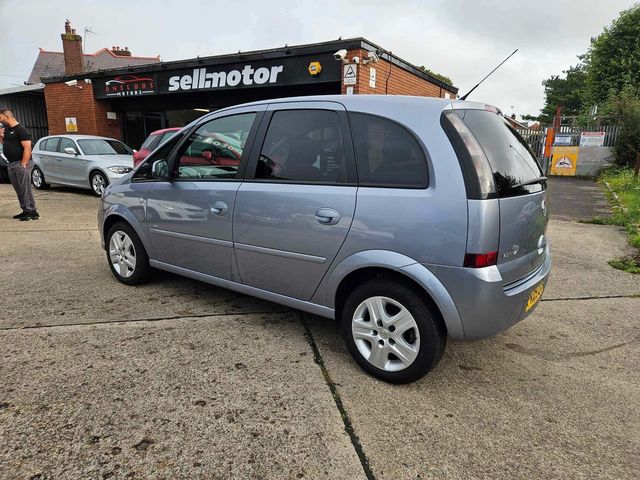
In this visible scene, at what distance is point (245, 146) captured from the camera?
3340mm

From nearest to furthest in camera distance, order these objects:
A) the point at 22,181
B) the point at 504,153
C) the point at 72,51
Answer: the point at 504,153
the point at 22,181
the point at 72,51

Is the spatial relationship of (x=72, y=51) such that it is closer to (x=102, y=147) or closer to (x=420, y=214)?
(x=102, y=147)

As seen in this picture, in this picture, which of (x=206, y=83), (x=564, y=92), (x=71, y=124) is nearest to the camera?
(x=206, y=83)

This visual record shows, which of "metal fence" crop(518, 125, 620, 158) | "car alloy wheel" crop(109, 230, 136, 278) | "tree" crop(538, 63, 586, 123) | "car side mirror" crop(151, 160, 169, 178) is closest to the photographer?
"car side mirror" crop(151, 160, 169, 178)

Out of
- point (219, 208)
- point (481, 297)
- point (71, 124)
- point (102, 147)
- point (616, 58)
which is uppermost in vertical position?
point (616, 58)

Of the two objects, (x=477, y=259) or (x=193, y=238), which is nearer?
(x=477, y=259)

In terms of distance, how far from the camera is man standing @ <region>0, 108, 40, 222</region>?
278 inches

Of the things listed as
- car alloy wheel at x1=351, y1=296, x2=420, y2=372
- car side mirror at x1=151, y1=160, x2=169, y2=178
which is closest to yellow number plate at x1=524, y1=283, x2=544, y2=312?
car alloy wheel at x1=351, y1=296, x2=420, y2=372

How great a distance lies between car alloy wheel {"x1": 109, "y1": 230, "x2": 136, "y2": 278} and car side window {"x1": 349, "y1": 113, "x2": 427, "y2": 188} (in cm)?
254

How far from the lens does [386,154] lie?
2650 mm

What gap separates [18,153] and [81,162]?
3.26m

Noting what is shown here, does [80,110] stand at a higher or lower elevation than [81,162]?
higher

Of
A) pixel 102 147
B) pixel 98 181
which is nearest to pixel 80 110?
pixel 102 147

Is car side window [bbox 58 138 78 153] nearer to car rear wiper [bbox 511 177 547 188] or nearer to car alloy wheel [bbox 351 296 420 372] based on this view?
car alloy wheel [bbox 351 296 420 372]
